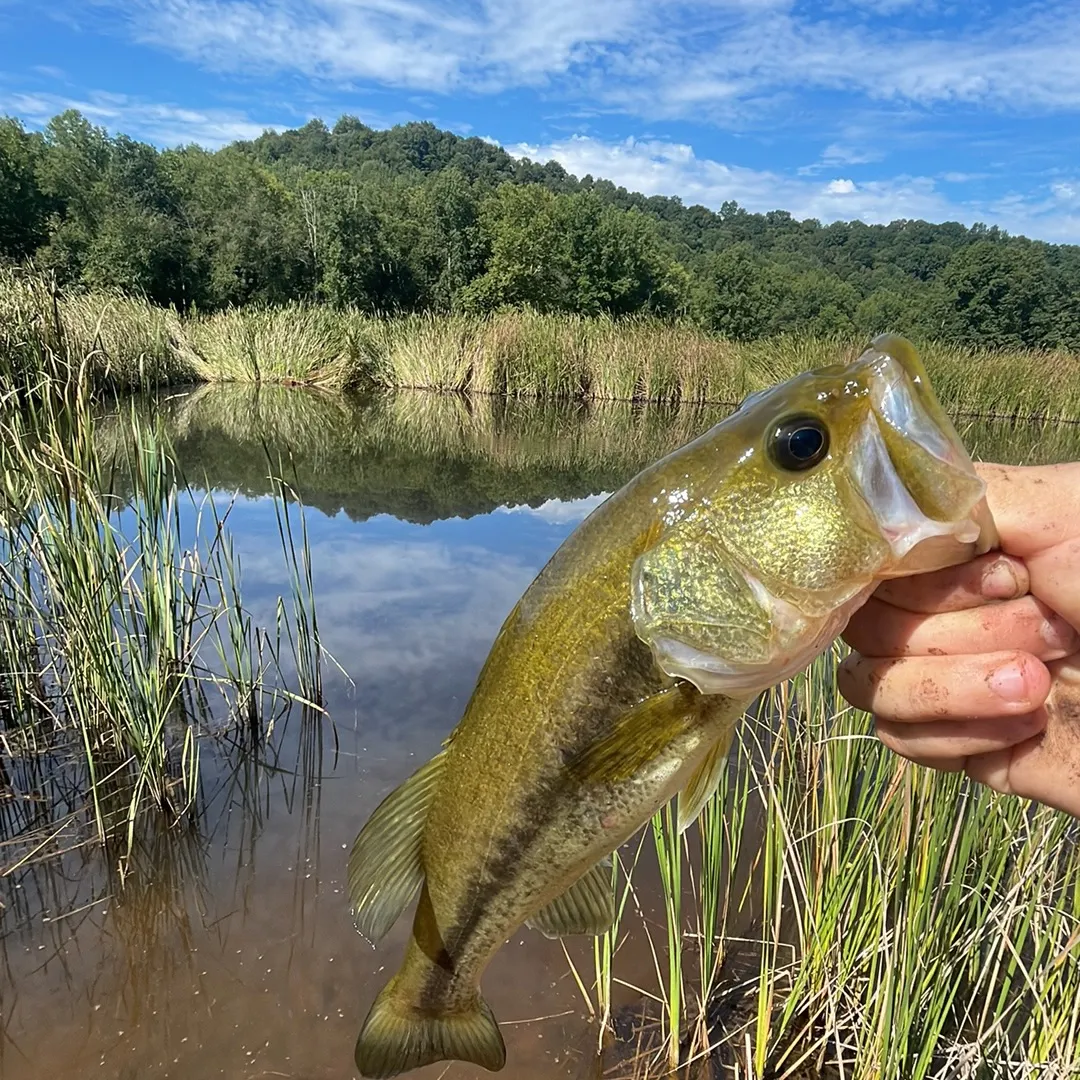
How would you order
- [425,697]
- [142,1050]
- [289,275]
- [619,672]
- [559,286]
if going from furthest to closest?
1. [559,286]
2. [289,275]
3. [425,697]
4. [142,1050]
5. [619,672]

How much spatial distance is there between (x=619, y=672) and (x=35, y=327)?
4301mm

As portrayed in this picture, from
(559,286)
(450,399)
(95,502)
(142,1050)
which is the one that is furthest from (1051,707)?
(559,286)

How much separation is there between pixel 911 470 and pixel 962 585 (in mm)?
403

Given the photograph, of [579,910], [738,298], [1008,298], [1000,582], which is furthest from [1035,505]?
[1008,298]

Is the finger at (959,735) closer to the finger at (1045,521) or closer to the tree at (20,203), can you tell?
the finger at (1045,521)

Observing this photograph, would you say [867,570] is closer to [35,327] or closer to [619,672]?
[619,672]

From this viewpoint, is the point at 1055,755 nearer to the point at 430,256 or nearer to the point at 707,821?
the point at 707,821

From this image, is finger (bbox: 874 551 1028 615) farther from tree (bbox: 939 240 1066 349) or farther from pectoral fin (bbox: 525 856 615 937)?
tree (bbox: 939 240 1066 349)

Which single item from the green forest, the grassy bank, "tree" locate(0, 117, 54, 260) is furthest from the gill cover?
"tree" locate(0, 117, 54, 260)

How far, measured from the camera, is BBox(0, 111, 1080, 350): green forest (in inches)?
1937

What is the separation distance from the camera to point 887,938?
9.07 feet

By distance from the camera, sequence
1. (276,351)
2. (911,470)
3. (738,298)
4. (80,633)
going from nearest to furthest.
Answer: (911,470)
(80,633)
(276,351)
(738,298)

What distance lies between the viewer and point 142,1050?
124 inches

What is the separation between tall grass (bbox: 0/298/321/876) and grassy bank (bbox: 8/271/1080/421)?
1582cm
